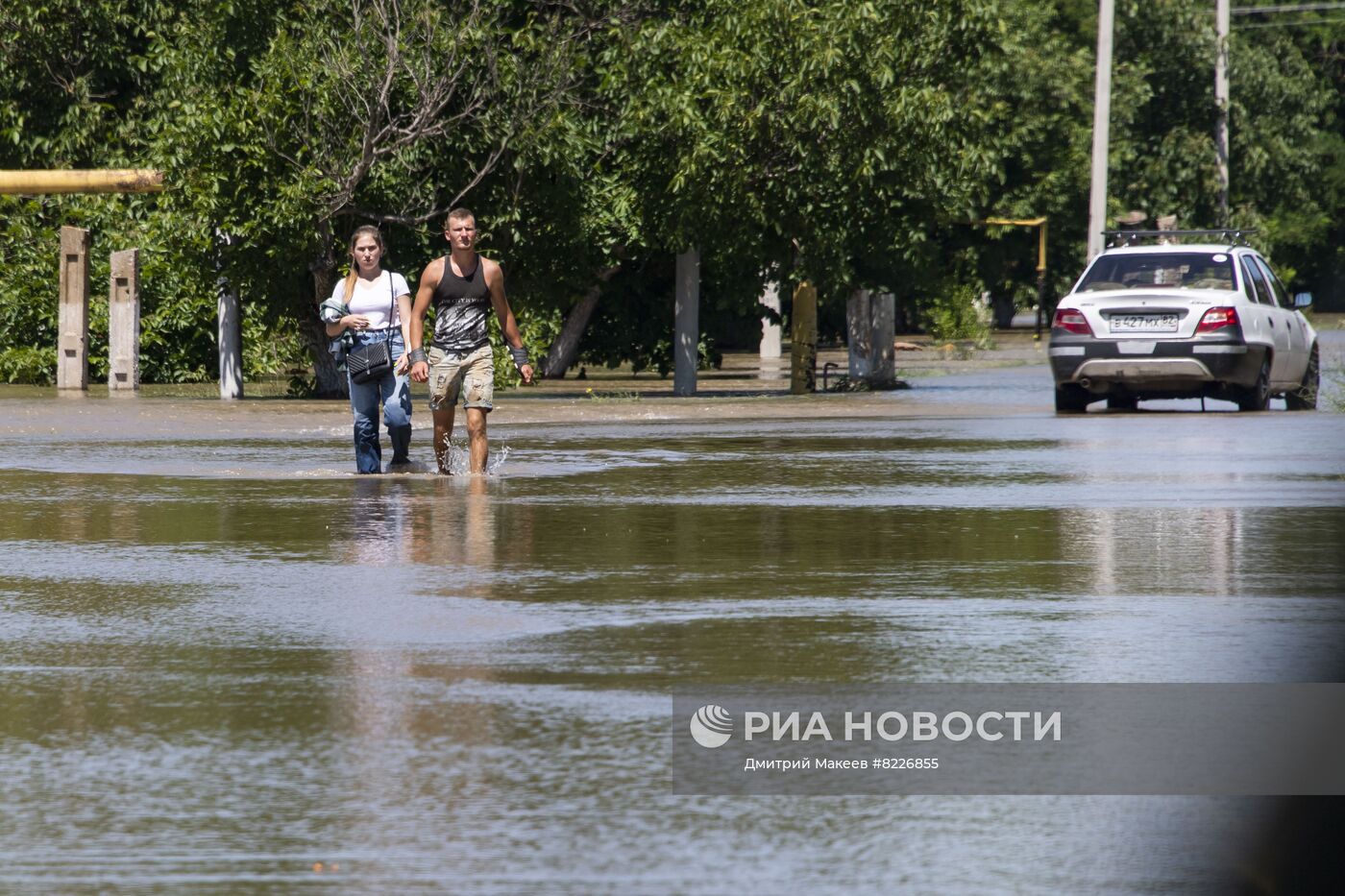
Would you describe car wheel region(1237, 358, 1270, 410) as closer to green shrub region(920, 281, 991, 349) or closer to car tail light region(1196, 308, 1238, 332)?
car tail light region(1196, 308, 1238, 332)

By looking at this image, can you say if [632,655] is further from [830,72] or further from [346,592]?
[830,72]

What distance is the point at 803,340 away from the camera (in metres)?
27.7

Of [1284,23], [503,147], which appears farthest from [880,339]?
[1284,23]

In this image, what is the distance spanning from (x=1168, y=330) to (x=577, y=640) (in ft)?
46.3

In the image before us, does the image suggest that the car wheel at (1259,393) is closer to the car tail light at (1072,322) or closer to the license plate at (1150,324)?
the license plate at (1150,324)

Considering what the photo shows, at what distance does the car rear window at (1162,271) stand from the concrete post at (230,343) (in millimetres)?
9418

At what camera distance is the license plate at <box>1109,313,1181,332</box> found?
70.1 feet

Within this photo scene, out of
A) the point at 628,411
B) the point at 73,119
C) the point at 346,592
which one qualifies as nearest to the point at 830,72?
the point at 628,411

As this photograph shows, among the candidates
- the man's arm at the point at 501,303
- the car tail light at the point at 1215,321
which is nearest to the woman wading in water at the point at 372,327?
the man's arm at the point at 501,303

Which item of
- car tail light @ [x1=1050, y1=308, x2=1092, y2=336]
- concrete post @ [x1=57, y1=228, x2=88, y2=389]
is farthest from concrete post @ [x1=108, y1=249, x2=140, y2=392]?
car tail light @ [x1=1050, y1=308, x2=1092, y2=336]

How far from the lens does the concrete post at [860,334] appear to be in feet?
95.6

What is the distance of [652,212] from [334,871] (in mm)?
21335

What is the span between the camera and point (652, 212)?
1030 inches

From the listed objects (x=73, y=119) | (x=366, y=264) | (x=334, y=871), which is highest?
(x=73, y=119)
